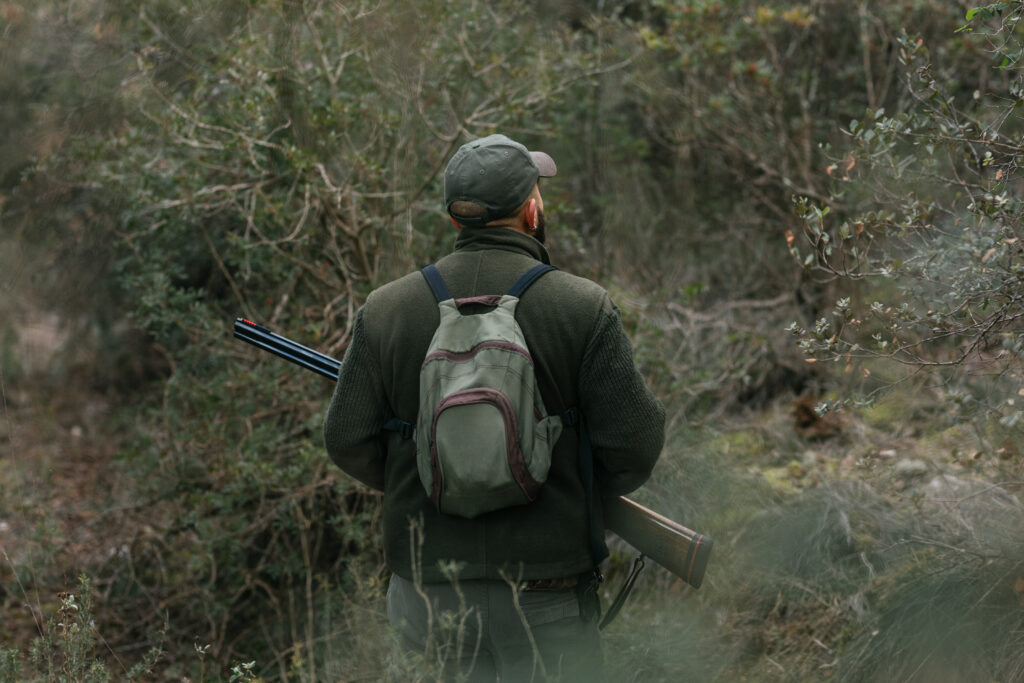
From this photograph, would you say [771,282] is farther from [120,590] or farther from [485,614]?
[485,614]

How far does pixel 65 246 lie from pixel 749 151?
16.6 ft

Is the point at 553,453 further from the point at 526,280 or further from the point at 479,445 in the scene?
the point at 526,280

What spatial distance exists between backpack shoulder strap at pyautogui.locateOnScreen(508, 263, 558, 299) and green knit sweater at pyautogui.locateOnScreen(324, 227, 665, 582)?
18 millimetres

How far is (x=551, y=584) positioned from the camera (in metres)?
2.51

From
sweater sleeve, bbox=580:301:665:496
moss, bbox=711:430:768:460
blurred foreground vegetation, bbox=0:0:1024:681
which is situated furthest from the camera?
moss, bbox=711:430:768:460

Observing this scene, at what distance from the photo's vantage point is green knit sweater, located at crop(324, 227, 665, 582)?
2.45 m

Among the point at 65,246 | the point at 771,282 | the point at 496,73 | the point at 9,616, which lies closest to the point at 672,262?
the point at 771,282

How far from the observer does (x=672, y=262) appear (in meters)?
7.34

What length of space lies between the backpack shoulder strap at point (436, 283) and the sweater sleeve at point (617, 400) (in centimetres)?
38

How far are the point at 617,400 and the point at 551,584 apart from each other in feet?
1.65

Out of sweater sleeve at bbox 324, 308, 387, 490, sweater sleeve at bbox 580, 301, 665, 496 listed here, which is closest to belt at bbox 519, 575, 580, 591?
sweater sleeve at bbox 580, 301, 665, 496

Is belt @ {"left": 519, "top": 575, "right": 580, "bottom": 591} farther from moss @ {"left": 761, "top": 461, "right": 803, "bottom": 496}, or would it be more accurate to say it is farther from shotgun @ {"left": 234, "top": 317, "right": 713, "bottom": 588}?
moss @ {"left": 761, "top": 461, "right": 803, "bottom": 496}

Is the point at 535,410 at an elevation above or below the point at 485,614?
above

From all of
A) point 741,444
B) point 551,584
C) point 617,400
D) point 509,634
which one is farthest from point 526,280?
point 741,444
